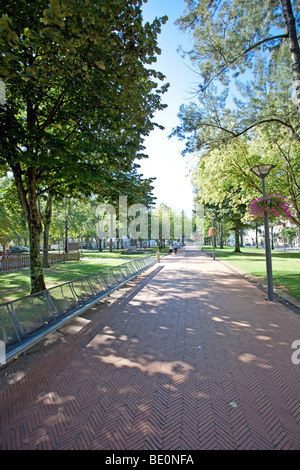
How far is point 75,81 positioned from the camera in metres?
5.89

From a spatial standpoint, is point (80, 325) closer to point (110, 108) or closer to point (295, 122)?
point (110, 108)

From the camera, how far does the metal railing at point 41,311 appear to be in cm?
411

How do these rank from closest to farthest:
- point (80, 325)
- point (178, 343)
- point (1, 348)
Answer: point (1, 348) → point (178, 343) → point (80, 325)

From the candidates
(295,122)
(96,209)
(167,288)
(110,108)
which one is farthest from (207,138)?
(96,209)

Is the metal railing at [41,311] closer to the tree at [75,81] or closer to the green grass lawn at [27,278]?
the tree at [75,81]

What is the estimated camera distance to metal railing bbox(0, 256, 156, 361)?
4113 millimetres

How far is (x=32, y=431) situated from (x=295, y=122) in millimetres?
11006

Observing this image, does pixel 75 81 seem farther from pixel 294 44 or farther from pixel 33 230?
pixel 294 44

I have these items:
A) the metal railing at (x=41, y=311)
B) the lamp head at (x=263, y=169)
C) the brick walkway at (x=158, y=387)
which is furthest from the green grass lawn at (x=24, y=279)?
the lamp head at (x=263, y=169)

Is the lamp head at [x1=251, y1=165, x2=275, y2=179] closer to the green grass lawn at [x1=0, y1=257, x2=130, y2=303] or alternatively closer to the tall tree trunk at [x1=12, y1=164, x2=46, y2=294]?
the tall tree trunk at [x1=12, y1=164, x2=46, y2=294]

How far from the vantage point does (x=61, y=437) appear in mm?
2561

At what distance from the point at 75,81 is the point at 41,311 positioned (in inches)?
214

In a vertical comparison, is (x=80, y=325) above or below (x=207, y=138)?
below
